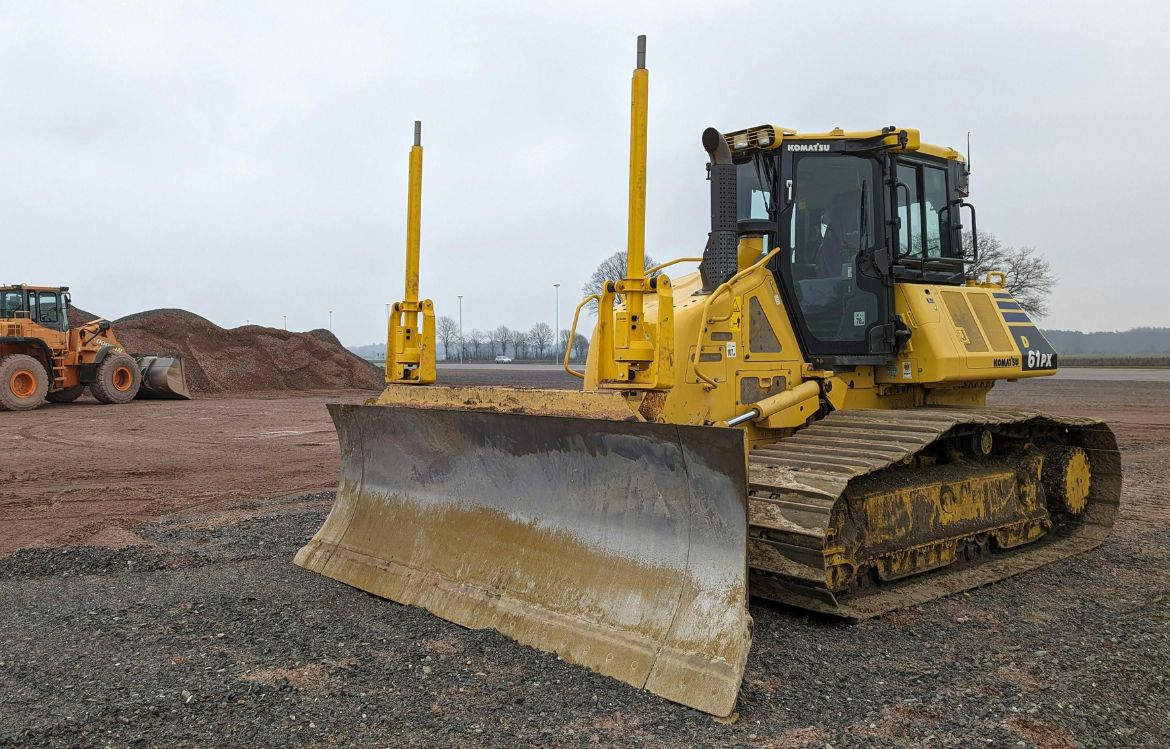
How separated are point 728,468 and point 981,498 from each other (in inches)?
117

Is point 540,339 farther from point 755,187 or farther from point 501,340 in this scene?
point 755,187

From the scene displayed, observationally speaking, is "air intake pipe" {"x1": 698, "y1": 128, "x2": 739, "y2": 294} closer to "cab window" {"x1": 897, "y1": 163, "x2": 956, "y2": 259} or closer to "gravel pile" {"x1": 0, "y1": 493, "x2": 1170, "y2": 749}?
"cab window" {"x1": 897, "y1": 163, "x2": 956, "y2": 259}

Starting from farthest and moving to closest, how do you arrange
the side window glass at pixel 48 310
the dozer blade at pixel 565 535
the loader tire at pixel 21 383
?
the side window glass at pixel 48 310 → the loader tire at pixel 21 383 → the dozer blade at pixel 565 535

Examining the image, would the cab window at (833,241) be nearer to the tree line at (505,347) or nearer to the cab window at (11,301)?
the cab window at (11,301)

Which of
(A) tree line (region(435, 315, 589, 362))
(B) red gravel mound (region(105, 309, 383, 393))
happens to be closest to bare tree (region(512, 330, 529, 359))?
(A) tree line (region(435, 315, 589, 362))

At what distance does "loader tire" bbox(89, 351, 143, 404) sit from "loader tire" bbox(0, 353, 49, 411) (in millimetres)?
1299

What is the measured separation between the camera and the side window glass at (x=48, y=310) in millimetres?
21672

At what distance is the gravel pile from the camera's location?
140 inches

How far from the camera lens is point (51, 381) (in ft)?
71.4

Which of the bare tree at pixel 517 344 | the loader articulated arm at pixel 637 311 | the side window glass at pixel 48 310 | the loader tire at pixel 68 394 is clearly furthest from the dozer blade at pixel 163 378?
the bare tree at pixel 517 344

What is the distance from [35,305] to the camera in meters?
21.6

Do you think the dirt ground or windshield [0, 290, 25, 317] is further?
windshield [0, 290, 25, 317]

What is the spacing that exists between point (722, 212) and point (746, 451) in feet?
6.08

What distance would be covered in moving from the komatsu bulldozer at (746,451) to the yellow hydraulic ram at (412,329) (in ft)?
0.53
